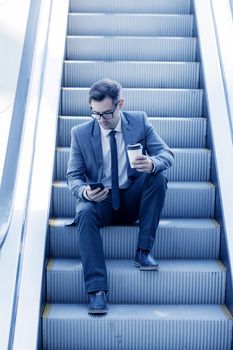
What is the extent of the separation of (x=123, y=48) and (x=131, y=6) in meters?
0.68

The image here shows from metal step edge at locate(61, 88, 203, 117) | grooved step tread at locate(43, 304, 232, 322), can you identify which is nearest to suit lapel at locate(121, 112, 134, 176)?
grooved step tread at locate(43, 304, 232, 322)

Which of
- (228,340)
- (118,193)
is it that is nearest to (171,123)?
(118,193)

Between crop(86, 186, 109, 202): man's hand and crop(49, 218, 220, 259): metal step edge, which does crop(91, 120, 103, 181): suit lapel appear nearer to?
crop(86, 186, 109, 202): man's hand

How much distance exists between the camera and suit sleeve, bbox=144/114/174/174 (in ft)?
11.8

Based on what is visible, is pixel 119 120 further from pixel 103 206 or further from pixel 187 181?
pixel 187 181

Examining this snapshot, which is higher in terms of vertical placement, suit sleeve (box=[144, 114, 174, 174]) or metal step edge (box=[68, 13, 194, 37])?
metal step edge (box=[68, 13, 194, 37])

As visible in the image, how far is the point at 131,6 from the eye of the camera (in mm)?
5738

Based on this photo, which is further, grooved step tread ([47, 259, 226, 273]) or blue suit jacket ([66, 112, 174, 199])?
blue suit jacket ([66, 112, 174, 199])

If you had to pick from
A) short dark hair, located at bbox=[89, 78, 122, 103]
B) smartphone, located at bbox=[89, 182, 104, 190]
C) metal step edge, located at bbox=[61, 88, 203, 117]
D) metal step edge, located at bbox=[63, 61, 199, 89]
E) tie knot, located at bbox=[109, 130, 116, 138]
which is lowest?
smartphone, located at bbox=[89, 182, 104, 190]

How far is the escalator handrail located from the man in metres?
0.35

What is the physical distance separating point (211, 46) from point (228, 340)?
230cm

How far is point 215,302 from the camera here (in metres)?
3.61

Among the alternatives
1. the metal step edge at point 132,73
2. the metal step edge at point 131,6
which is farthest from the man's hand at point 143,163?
the metal step edge at point 131,6

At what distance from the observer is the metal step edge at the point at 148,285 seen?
358 cm
